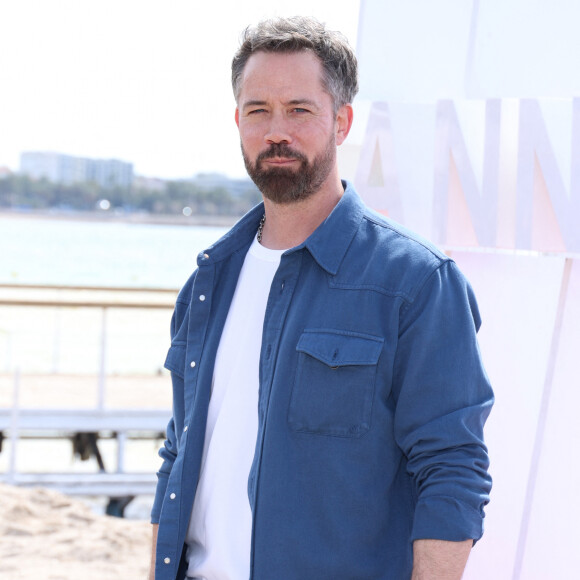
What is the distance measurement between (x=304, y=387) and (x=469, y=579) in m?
1.09

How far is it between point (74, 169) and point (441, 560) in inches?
2442

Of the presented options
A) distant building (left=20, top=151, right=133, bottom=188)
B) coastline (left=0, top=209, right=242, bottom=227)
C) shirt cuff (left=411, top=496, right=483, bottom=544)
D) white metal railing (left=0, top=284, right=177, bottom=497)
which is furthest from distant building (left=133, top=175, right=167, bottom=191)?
shirt cuff (left=411, top=496, right=483, bottom=544)

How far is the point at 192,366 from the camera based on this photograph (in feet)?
5.02

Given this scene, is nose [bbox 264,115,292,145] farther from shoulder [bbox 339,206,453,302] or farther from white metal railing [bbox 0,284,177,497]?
white metal railing [bbox 0,284,177,497]

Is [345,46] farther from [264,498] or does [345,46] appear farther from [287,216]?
[264,498]

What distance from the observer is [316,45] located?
1.45 m

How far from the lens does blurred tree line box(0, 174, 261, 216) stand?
194 feet

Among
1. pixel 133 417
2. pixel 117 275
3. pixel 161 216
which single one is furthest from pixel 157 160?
pixel 133 417

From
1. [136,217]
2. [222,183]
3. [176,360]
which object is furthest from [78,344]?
[136,217]

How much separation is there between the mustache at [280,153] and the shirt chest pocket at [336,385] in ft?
1.07

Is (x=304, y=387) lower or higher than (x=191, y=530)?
higher

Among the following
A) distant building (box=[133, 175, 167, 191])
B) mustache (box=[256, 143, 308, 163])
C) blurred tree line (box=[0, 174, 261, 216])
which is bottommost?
blurred tree line (box=[0, 174, 261, 216])

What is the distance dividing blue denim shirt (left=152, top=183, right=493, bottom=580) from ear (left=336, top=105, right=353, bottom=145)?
0.23 meters

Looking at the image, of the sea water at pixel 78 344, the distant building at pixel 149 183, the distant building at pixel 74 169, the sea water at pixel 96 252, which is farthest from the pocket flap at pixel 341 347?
the distant building at pixel 149 183
